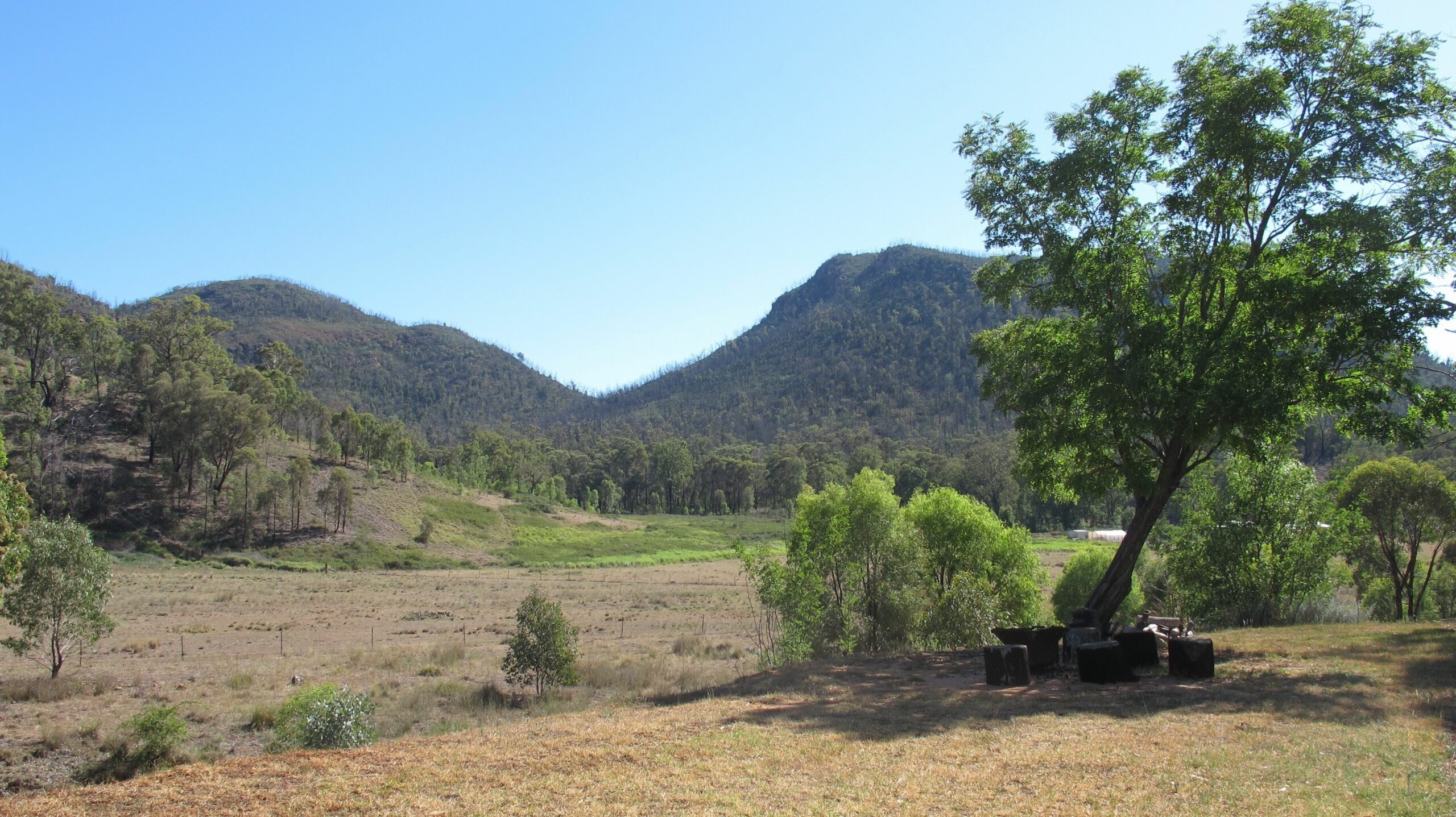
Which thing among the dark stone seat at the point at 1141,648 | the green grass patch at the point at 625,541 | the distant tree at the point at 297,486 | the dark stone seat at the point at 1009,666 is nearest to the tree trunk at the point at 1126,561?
the dark stone seat at the point at 1141,648

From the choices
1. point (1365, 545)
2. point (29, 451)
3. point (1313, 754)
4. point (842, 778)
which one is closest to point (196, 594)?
point (29, 451)

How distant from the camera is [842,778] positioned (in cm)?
825

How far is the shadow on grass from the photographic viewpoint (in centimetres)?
1066

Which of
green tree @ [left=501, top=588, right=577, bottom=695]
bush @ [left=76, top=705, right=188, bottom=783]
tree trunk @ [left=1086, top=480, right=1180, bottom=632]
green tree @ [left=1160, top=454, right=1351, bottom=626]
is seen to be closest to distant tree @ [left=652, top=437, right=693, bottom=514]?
green tree @ [left=1160, top=454, right=1351, bottom=626]

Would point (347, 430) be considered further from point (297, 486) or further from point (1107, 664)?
point (1107, 664)

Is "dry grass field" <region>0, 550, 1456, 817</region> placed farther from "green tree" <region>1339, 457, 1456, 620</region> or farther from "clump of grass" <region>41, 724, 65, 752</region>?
"green tree" <region>1339, 457, 1456, 620</region>

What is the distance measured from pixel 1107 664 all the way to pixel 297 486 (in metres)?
80.5

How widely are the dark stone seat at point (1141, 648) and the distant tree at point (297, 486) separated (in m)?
79.8

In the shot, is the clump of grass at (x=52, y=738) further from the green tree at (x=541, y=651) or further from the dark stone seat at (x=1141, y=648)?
the dark stone seat at (x=1141, y=648)

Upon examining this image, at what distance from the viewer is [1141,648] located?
13.9 meters

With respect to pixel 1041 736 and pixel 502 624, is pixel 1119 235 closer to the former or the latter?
pixel 1041 736

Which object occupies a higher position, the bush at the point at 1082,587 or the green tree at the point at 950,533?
the green tree at the point at 950,533

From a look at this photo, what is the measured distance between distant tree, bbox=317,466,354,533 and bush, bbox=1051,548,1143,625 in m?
67.6

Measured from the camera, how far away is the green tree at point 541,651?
923 inches
